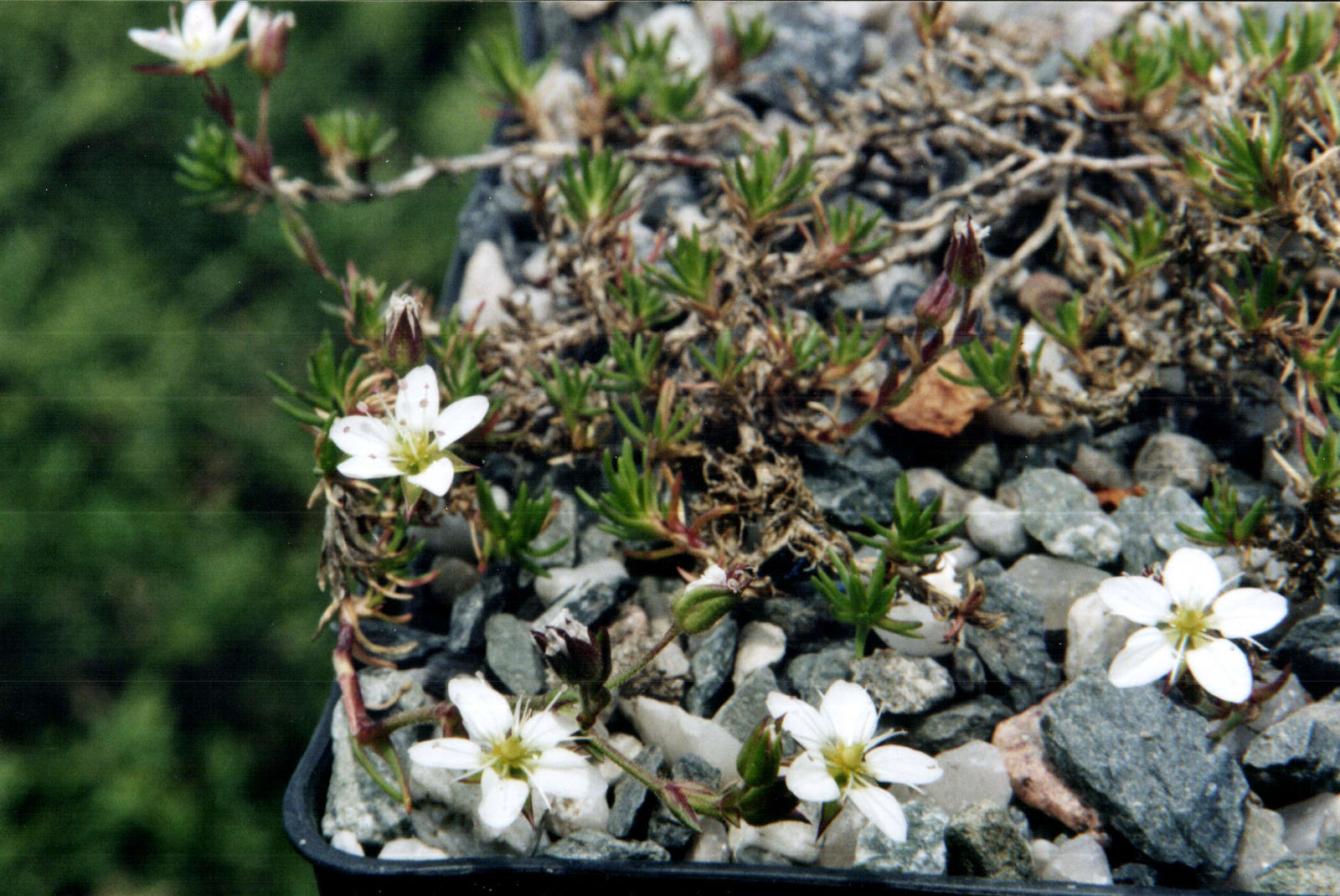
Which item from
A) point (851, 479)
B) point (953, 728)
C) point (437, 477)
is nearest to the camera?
point (437, 477)

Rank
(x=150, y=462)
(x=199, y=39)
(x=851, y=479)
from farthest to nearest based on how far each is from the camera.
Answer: (x=150, y=462), (x=199, y=39), (x=851, y=479)

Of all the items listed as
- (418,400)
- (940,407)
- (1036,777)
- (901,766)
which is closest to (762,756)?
(901,766)

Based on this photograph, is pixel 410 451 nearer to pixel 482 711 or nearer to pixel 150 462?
pixel 482 711

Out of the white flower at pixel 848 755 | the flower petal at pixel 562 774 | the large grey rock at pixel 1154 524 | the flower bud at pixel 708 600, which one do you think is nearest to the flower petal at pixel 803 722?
the white flower at pixel 848 755

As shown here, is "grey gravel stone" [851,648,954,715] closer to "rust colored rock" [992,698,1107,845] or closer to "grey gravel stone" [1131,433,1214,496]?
"rust colored rock" [992,698,1107,845]

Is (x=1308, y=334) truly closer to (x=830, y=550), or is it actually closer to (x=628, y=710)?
(x=830, y=550)

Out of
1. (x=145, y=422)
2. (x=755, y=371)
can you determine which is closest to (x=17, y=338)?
(x=145, y=422)
